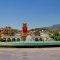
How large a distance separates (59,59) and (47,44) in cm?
1089

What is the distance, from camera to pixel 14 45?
24.3 meters

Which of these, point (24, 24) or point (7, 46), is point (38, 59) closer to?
point (7, 46)

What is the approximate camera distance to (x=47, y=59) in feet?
46.0

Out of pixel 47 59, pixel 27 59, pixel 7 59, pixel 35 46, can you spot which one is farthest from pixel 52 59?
pixel 35 46

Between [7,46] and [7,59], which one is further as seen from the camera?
[7,46]

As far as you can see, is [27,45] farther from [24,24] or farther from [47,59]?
[24,24]

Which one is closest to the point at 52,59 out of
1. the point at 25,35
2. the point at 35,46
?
the point at 35,46

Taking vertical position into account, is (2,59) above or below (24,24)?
below

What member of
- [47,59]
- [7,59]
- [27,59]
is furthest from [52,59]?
[7,59]

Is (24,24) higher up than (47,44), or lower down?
higher up

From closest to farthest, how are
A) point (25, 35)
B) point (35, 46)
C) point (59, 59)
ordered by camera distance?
1. point (59, 59)
2. point (35, 46)
3. point (25, 35)

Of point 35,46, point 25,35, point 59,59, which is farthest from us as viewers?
point 25,35

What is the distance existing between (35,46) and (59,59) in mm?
10042

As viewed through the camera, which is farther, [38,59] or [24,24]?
[24,24]
